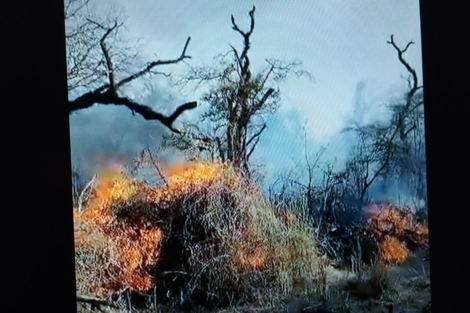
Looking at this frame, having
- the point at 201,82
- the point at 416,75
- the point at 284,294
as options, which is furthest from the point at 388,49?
the point at 284,294

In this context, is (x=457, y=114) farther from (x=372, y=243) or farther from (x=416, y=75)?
(x=372, y=243)

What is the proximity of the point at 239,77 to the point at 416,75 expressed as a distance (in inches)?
23.2

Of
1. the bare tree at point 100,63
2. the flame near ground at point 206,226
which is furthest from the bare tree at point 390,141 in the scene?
the bare tree at point 100,63

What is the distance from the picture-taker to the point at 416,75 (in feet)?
6.19

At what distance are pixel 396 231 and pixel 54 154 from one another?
3.78 ft

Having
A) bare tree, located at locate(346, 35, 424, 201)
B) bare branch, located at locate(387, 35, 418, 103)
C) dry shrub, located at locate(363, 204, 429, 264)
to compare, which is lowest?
dry shrub, located at locate(363, 204, 429, 264)

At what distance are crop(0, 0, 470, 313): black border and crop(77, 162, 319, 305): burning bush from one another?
11 cm

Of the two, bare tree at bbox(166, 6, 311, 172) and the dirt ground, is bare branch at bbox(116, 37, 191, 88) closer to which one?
bare tree at bbox(166, 6, 311, 172)

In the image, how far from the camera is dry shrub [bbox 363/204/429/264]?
1.89 meters

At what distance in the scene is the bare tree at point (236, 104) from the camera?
187 cm

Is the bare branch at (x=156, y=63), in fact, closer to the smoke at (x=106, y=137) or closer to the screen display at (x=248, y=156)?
the screen display at (x=248, y=156)

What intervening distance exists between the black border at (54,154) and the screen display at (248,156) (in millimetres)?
41

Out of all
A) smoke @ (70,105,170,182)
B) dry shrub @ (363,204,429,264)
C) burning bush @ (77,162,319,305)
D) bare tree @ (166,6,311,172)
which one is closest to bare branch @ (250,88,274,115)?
bare tree @ (166,6,311,172)

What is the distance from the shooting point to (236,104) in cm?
189
